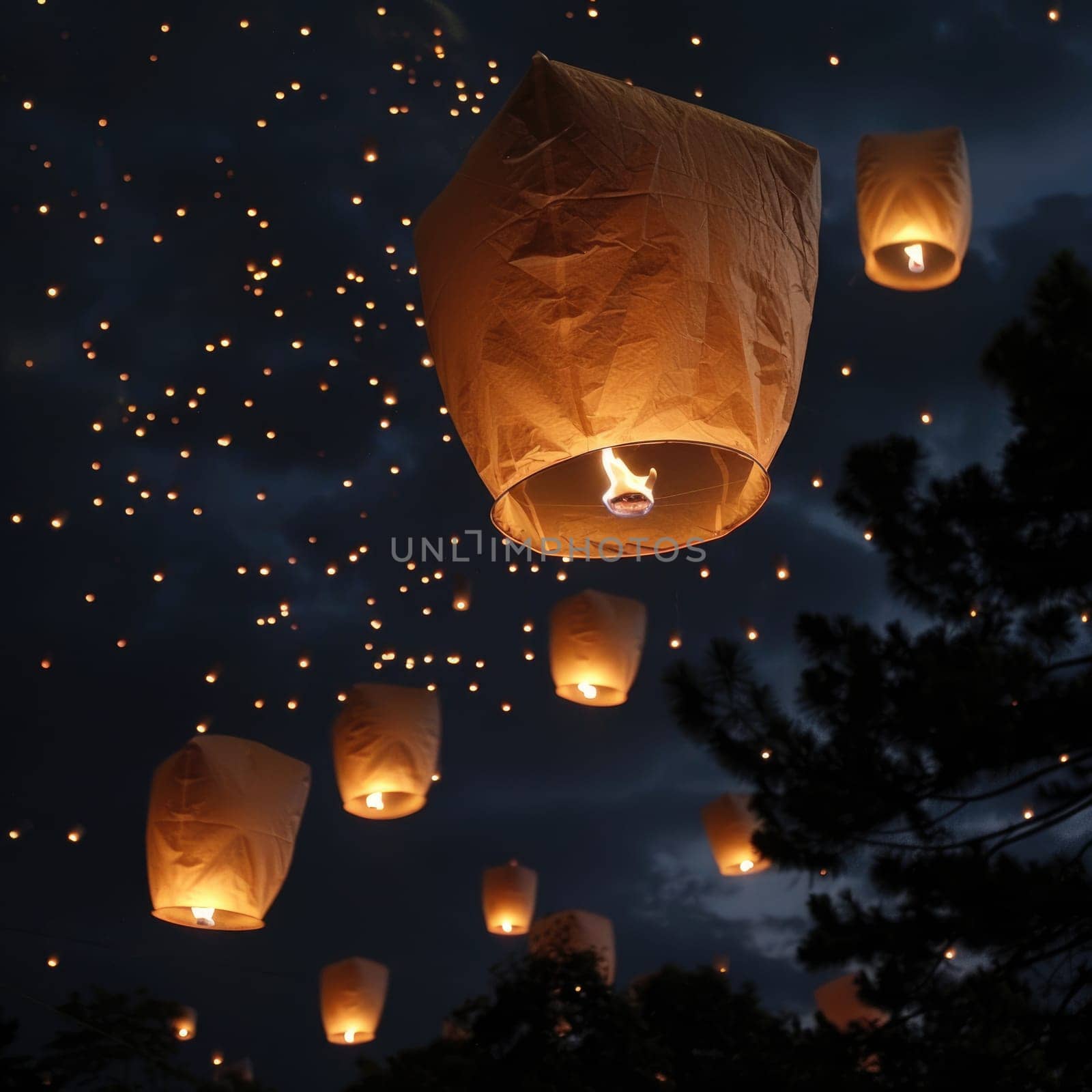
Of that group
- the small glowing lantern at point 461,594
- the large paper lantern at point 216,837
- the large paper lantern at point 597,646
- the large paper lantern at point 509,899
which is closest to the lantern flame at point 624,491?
the large paper lantern at point 216,837

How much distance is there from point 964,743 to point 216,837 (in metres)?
2.48

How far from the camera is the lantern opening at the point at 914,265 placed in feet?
14.3

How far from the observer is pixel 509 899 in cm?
957

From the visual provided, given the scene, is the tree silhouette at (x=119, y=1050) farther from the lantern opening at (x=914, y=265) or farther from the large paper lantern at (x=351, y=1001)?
Result: the lantern opening at (x=914, y=265)

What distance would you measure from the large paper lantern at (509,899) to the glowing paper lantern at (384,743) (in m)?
4.04

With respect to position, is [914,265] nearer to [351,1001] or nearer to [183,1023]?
[351,1001]

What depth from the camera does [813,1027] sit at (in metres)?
3.75

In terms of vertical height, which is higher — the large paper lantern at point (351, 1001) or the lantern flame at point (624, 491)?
the large paper lantern at point (351, 1001)

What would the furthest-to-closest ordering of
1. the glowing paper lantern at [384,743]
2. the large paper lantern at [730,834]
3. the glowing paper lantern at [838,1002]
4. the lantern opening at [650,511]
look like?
1. the glowing paper lantern at [838,1002]
2. the large paper lantern at [730,834]
3. the glowing paper lantern at [384,743]
4. the lantern opening at [650,511]

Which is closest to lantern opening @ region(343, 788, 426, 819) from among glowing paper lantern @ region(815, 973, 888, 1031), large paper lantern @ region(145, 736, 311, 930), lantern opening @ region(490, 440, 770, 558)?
large paper lantern @ region(145, 736, 311, 930)

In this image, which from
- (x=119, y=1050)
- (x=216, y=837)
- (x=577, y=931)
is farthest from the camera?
(x=119, y=1050)

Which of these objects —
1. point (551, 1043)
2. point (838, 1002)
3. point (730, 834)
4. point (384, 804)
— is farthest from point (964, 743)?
point (838, 1002)

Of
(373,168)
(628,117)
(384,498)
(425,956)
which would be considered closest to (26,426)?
(384,498)

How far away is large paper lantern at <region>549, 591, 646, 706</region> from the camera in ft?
20.1
